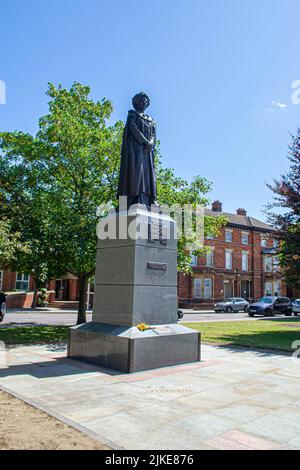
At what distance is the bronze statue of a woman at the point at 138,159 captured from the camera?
8.83 metres

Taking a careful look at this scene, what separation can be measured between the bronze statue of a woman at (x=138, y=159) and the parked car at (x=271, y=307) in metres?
26.0

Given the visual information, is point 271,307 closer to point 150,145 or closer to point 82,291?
point 82,291

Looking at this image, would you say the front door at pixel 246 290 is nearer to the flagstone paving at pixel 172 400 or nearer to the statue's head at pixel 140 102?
the flagstone paving at pixel 172 400

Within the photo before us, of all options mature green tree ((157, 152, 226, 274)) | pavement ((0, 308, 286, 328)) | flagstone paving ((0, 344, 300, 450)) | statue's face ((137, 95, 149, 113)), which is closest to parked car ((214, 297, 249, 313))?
pavement ((0, 308, 286, 328))

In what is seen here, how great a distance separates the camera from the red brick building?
145 ft

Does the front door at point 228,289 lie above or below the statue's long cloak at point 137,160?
below

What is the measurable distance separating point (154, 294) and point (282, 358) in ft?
14.1

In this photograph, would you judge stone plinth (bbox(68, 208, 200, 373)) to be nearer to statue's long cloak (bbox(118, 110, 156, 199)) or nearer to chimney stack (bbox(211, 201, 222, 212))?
statue's long cloak (bbox(118, 110, 156, 199))

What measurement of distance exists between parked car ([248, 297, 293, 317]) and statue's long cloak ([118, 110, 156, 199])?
26.1m

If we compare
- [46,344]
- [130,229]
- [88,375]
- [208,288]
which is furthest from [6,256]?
[208,288]

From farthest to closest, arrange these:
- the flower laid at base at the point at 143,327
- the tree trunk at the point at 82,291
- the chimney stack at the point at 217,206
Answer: the chimney stack at the point at 217,206 < the tree trunk at the point at 82,291 < the flower laid at base at the point at 143,327

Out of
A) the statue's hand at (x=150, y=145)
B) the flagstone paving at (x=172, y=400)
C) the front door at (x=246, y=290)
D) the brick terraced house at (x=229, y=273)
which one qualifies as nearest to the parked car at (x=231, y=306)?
the brick terraced house at (x=229, y=273)

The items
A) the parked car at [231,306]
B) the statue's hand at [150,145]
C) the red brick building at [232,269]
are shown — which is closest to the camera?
the statue's hand at [150,145]

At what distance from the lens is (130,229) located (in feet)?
26.7
